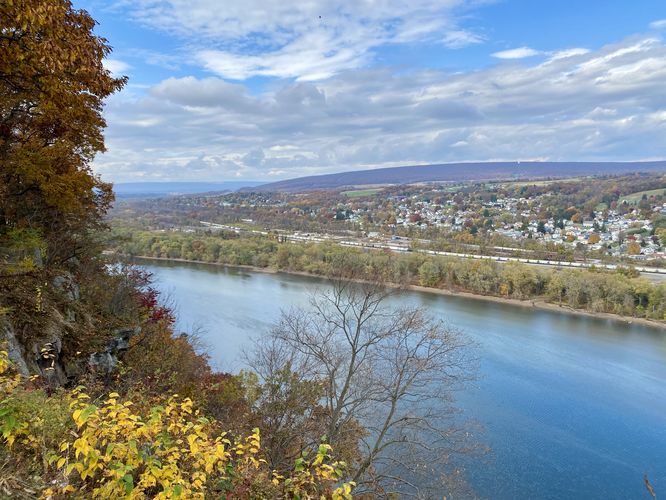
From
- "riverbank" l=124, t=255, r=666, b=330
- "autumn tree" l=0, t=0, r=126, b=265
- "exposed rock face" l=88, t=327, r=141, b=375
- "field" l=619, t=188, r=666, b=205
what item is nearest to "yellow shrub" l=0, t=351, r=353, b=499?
"autumn tree" l=0, t=0, r=126, b=265

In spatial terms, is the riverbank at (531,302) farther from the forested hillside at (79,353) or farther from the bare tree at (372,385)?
the forested hillside at (79,353)

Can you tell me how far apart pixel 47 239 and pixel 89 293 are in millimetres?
918

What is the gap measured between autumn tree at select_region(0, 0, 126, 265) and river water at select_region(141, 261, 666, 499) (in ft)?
13.5

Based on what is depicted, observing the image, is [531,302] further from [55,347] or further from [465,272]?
[55,347]

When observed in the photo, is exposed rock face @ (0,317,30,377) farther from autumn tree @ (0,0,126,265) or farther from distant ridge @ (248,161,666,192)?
distant ridge @ (248,161,666,192)

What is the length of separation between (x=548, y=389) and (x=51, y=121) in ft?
42.0

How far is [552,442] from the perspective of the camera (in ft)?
31.0

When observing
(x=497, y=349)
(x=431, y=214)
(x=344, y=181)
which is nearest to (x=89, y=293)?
(x=497, y=349)

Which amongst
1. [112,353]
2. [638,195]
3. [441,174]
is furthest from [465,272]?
[441,174]

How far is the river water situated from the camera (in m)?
8.35

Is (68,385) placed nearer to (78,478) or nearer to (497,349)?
(78,478)

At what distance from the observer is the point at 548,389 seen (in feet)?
39.8

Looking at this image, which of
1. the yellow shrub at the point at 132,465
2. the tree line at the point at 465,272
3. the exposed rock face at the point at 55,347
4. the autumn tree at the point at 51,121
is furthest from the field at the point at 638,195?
the yellow shrub at the point at 132,465

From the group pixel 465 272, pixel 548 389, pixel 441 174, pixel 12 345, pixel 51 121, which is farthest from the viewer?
pixel 441 174
